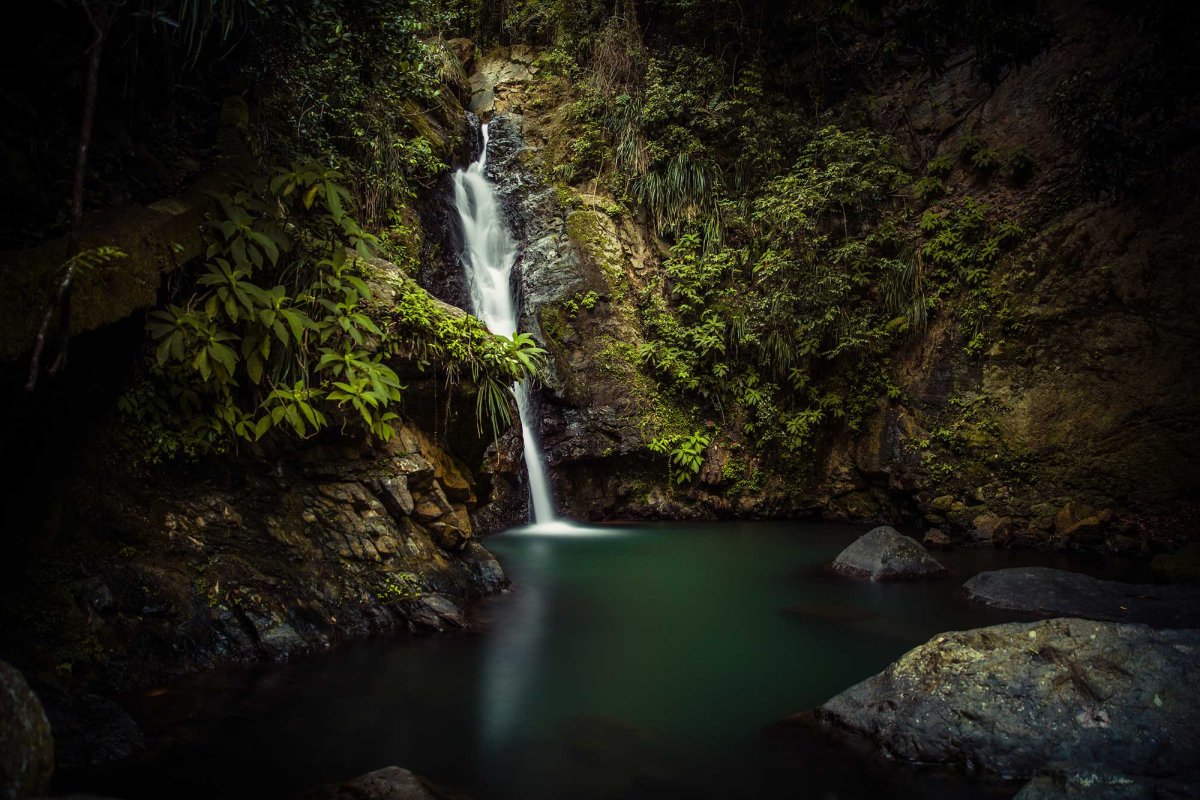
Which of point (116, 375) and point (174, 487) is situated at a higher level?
point (116, 375)

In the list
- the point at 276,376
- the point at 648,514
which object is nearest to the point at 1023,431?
the point at 648,514

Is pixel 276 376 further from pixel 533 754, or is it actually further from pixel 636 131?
pixel 636 131

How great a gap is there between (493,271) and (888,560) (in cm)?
771

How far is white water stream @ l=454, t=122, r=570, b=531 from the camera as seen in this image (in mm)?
9633

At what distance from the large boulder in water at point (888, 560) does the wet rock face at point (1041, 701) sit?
3287mm

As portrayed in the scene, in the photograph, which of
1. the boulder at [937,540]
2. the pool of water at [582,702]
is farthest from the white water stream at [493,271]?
the boulder at [937,540]

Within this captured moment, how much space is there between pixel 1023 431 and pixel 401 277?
27.5 feet

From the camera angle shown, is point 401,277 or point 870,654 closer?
point 870,654

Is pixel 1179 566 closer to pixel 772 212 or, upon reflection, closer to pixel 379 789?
pixel 772 212

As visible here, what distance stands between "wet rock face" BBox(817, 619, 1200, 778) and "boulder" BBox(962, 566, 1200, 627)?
2336mm

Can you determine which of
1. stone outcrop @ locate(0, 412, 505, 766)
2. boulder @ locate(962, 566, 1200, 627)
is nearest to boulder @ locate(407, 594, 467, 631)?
stone outcrop @ locate(0, 412, 505, 766)

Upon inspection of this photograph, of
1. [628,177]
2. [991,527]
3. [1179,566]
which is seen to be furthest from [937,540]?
[628,177]

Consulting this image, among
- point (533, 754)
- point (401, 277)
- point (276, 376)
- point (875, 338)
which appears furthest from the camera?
point (875, 338)

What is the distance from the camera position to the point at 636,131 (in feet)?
37.8
